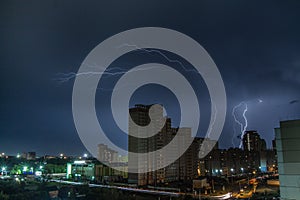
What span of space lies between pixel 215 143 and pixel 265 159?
56.0 ft

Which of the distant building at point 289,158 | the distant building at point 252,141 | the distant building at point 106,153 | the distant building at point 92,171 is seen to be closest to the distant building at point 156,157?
the distant building at point 92,171

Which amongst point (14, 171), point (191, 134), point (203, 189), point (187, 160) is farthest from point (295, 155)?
point (14, 171)

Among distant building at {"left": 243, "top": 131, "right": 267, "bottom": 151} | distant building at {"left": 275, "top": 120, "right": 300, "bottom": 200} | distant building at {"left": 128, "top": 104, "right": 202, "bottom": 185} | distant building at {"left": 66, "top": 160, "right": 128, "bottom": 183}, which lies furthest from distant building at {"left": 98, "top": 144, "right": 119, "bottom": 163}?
distant building at {"left": 275, "top": 120, "right": 300, "bottom": 200}

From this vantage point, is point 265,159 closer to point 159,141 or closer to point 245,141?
point 245,141

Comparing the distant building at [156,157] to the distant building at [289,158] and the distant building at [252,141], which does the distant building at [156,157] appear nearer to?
the distant building at [289,158]

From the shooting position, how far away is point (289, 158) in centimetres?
461

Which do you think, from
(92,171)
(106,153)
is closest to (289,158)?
(92,171)

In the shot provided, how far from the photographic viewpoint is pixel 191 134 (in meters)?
44.5

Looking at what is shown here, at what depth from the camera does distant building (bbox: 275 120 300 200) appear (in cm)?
454

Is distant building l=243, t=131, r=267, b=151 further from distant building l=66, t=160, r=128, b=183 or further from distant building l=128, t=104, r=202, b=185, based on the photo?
distant building l=66, t=160, r=128, b=183

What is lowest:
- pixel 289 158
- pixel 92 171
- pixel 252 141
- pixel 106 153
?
pixel 92 171

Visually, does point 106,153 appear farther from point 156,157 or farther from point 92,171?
point 156,157

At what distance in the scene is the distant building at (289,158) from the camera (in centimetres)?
454

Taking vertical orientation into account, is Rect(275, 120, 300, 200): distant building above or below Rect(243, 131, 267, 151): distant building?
below
